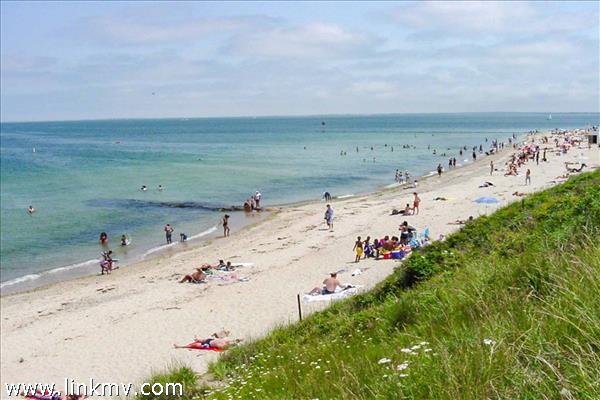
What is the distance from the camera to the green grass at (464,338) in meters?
3.45

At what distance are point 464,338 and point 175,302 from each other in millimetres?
15322

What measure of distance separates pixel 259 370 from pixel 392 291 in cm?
396

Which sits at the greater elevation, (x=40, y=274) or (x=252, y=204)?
(x=252, y=204)

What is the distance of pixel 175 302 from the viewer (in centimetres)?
1845

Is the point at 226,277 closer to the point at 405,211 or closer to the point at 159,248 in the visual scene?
the point at 159,248

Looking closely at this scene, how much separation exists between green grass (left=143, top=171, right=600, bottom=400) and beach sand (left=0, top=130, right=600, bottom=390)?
3597 mm

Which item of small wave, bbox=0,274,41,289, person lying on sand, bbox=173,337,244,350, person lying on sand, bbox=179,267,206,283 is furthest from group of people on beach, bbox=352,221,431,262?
small wave, bbox=0,274,41,289

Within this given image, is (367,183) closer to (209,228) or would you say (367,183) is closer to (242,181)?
(242,181)

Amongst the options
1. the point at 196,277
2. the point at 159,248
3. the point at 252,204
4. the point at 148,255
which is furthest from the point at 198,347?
the point at 252,204

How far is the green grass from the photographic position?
11.3ft

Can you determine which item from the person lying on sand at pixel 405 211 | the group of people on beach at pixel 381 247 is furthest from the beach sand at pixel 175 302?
the group of people on beach at pixel 381 247

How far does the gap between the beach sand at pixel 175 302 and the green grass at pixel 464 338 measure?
360 cm

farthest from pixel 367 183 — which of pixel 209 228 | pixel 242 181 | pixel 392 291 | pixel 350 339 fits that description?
pixel 350 339

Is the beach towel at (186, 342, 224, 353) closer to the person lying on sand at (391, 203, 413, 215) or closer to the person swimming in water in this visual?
the person swimming in water
